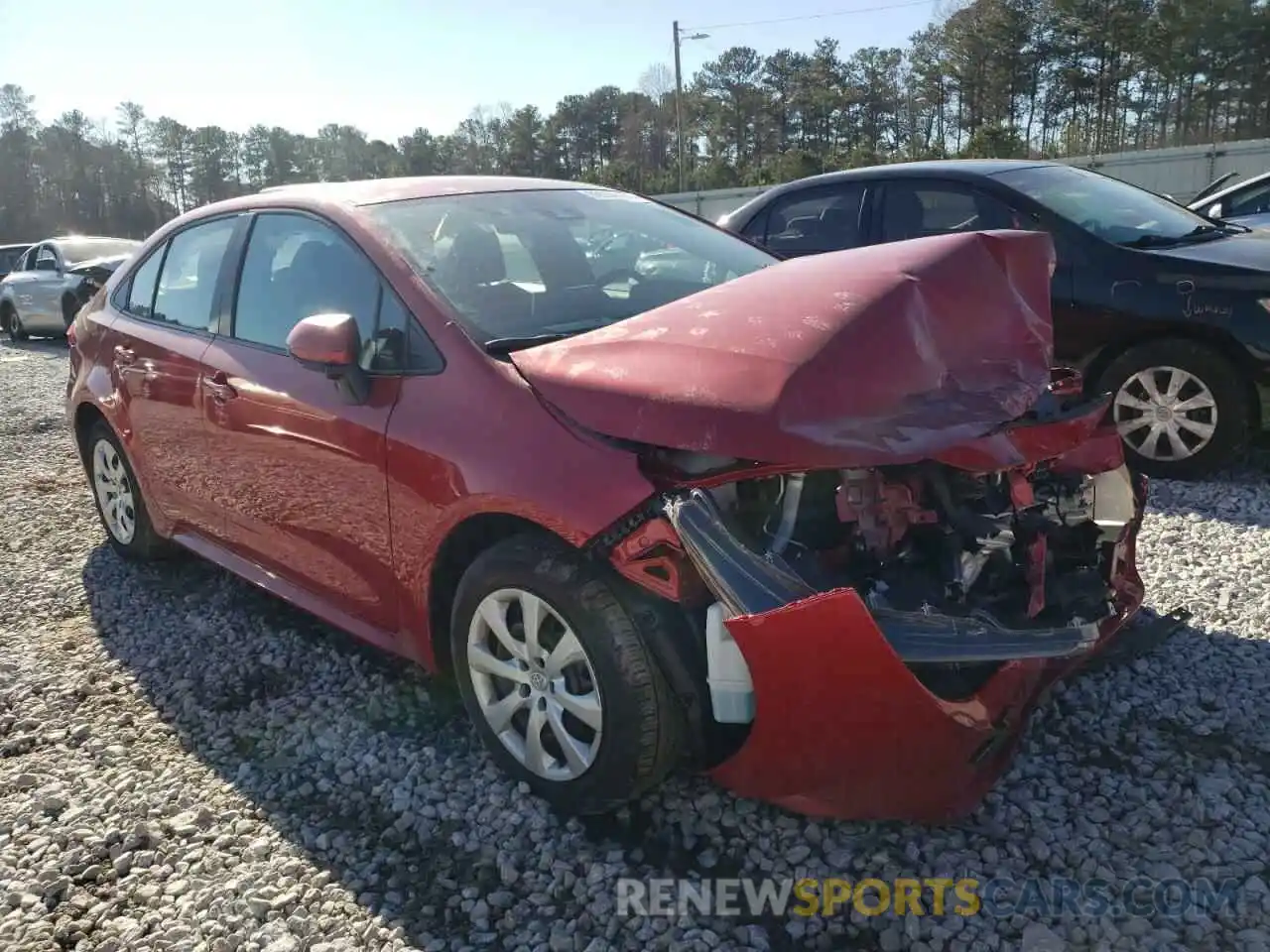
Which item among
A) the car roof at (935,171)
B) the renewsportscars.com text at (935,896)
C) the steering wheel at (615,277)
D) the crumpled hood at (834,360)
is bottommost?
the renewsportscars.com text at (935,896)

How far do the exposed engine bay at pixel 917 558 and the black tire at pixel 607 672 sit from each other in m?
0.29

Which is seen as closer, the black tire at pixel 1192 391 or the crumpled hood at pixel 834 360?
the crumpled hood at pixel 834 360

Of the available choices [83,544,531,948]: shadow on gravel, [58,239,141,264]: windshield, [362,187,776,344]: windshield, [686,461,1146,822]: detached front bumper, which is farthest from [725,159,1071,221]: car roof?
[58,239,141,264]: windshield

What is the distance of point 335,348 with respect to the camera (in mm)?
2756

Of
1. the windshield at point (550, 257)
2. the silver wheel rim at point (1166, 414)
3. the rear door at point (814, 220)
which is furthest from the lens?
the rear door at point (814, 220)

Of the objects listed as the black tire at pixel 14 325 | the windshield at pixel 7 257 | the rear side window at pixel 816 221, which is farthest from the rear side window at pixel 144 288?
the windshield at pixel 7 257

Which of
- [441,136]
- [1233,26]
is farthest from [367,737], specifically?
[441,136]

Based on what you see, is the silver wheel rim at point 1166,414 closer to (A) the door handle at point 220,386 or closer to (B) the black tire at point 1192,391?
(B) the black tire at point 1192,391

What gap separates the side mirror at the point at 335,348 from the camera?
276cm

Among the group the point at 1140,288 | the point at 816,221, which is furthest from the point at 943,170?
the point at 1140,288

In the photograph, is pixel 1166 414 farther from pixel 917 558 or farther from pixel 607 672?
pixel 607 672

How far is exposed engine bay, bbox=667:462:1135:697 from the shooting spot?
2.11 metres

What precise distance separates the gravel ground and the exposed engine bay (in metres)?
0.51

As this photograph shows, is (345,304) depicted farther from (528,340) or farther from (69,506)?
(69,506)
